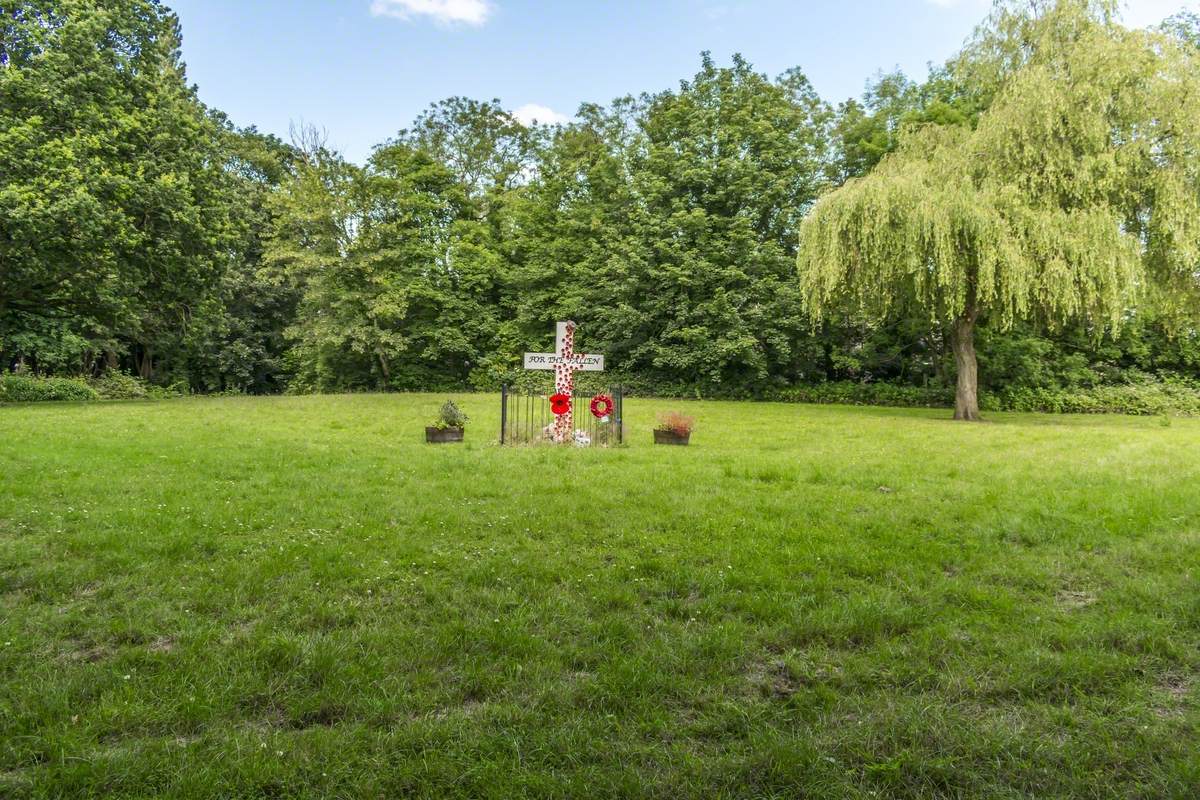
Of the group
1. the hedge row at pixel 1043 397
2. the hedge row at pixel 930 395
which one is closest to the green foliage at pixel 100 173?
the hedge row at pixel 930 395

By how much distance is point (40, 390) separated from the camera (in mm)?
18703

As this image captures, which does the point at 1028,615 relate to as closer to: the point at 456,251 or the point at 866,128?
the point at 866,128

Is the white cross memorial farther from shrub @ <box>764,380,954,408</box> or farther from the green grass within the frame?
shrub @ <box>764,380,954,408</box>

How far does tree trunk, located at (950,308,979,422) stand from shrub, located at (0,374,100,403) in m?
24.4

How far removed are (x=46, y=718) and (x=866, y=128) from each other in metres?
26.0

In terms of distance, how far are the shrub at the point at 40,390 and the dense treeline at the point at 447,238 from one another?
2115 millimetres

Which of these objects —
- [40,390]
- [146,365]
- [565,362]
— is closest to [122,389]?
[40,390]

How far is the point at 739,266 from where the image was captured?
75.0ft

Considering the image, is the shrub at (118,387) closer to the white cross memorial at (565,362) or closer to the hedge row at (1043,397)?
the white cross memorial at (565,362)

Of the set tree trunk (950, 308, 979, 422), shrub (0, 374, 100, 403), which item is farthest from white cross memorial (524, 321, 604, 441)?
shrub (0, 374, 100, 403)

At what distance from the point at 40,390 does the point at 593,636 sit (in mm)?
22471

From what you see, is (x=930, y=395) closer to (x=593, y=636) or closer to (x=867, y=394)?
(x=867, y=394)

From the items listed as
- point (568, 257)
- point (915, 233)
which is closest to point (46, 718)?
point (915, 233)

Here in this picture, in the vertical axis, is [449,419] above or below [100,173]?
below
